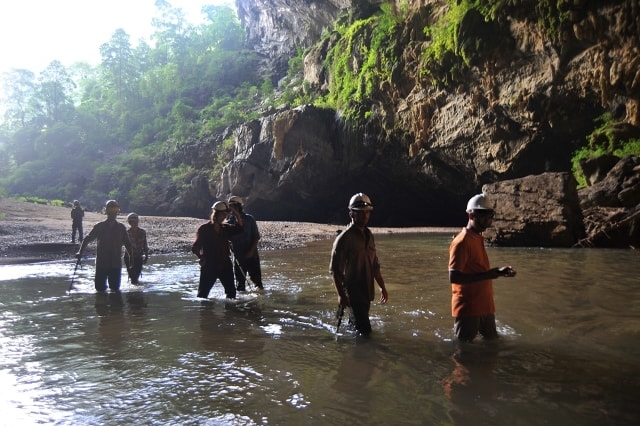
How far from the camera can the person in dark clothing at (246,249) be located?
778 cm

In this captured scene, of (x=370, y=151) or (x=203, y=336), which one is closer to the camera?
(x=203, y=336)

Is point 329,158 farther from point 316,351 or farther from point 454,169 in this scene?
point 316,351

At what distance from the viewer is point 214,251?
712cm

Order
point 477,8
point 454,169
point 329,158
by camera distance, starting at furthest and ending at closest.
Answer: point 329,158
point 454,169
point 477,8

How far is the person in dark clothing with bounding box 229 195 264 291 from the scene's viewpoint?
25.5 ft

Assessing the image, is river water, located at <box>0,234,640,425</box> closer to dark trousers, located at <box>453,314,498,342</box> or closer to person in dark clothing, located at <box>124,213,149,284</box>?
dark trousers, located at <box>453,314,498,342</box>

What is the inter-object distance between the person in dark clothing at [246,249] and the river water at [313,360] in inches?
18.5

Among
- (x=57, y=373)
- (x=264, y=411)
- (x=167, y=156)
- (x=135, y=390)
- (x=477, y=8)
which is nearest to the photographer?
(x=264, y=411)

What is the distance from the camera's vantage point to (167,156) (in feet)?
135

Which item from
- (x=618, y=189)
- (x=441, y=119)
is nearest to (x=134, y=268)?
(x=618, y=189)

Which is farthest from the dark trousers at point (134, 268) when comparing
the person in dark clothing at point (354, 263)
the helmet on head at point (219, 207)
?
the person in dark clothing at point (354, 263)

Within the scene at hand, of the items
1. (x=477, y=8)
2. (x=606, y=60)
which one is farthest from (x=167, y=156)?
(x=606, y=60)

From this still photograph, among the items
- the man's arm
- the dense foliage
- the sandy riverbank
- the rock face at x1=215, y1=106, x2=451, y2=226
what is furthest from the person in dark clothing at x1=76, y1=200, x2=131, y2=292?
the dense foliage

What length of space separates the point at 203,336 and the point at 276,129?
22.8 metres
